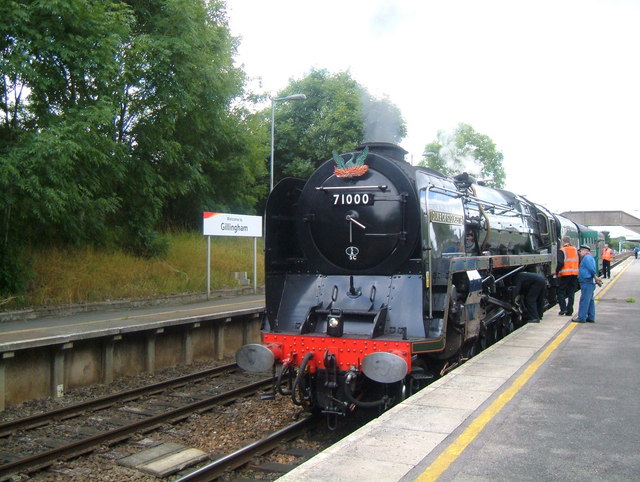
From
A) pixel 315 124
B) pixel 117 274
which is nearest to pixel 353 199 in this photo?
pixel 117 274

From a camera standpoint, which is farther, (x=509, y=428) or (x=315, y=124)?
(x=315, y=124)

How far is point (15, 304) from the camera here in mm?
12281

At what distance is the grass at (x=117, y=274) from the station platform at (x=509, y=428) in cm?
1000

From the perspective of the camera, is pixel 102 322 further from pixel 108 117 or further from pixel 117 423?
pixel 117 423

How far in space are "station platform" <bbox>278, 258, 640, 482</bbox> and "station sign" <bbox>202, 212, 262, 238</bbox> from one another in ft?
31.9

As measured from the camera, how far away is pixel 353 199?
6.88 meters

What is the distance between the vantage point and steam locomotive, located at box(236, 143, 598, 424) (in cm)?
616

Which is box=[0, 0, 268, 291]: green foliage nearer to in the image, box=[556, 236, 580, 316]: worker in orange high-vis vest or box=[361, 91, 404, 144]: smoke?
box=[361, 91, 404, 144]: smoke

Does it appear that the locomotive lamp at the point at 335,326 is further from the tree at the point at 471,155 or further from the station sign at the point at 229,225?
the tree at the point at 471,155

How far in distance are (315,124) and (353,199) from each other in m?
25.4

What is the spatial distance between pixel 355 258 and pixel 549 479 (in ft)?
12.0

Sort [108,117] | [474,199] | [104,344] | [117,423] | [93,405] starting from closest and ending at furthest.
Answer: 1. [117,423]
2. [93,405]
3. [474,199]
4. [104,344]
5. [108,117]

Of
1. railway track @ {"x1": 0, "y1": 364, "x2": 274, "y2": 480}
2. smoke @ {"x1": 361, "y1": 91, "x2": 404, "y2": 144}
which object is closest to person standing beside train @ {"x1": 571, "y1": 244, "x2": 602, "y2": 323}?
smoke @ {"x1": 361, "y1": 91, "x2": 404, "y2": 144}

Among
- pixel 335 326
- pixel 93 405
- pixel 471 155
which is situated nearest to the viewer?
pixel 335 326
